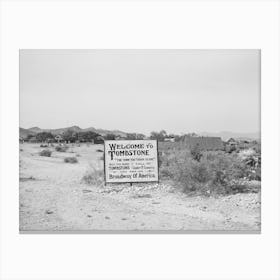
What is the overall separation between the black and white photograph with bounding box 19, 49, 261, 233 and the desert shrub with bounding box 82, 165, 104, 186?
2cm

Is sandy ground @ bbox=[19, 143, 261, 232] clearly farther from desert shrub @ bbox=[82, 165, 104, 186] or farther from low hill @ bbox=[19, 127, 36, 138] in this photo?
low hill @ bbox=[19, 127, 36, 138]

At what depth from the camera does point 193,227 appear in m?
9.96

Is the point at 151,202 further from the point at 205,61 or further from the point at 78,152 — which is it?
the point at 205,61

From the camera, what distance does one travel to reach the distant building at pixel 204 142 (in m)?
10.2

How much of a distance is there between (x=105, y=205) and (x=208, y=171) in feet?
6.01

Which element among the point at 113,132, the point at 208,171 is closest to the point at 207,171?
the point at 208,171

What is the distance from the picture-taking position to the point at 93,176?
10305mm

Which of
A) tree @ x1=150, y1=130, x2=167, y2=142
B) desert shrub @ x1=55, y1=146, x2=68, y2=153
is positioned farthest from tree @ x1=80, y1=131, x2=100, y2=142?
tree @ x1=150, y1=130, x2=167, y2=142

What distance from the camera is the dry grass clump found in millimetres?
10289

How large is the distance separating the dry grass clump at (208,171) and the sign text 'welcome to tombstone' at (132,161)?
21cm

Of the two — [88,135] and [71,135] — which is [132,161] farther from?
[71,135]

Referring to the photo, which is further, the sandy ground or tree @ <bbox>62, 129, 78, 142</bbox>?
tree @ <bbox>62, 129, 78, 142</bbox>

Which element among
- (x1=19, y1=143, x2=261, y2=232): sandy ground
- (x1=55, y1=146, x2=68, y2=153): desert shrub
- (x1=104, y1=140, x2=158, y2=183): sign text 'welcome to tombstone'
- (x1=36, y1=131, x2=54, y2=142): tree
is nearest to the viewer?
(x1=19, y1=143, x2=261, y2=232): sandy ground

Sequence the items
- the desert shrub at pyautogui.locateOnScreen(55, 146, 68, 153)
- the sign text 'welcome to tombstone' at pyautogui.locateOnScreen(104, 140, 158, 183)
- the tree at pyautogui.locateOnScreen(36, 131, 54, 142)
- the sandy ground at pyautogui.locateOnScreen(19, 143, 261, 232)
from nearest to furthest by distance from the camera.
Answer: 1. the sandy ground at pyautogui.locateOnScreen(19, 143, 261, 232)
2. the tree at pyautogui.locateOnScreen(36, 131, 54, 142)
3. the sign text 'welcome to tombstone' at pyautogui.locateOnScreen(104, 140, 158, 183)
4. the desert shrub at pyautogui.locateOnScreen(55, 146, 68, 153)
